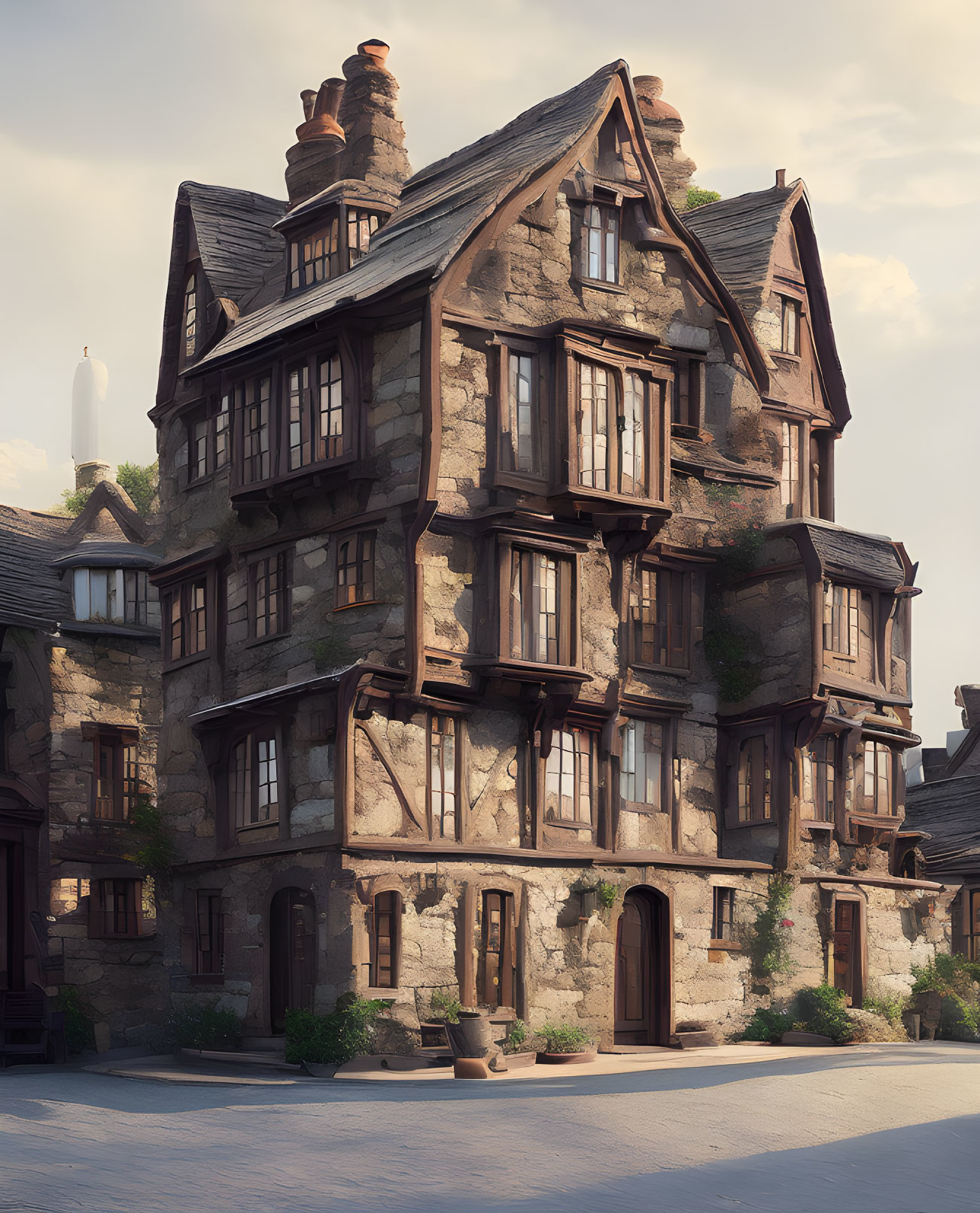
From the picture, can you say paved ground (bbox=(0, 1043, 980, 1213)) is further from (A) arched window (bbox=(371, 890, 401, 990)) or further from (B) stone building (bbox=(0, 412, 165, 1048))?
(B) stone building (bbox=(0, 412, 165, 1048))

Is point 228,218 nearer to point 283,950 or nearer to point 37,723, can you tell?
point 37,723

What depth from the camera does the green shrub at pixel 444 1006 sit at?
27.2 meters

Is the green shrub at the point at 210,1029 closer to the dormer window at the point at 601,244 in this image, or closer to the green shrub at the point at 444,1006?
the green shrub at the point at 444,1006

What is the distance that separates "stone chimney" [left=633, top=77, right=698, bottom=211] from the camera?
39.1m

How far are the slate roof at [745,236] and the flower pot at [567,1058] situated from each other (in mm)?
15412

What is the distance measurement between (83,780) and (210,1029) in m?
6.98

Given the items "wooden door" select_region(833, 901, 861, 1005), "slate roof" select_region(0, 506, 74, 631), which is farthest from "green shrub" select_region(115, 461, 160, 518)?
"wooden door" select_region(833, 901, 861, 1005)

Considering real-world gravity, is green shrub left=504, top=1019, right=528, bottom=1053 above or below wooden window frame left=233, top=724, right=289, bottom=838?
below

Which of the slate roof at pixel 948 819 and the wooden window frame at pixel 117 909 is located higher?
the slate roof at pixel 948 819

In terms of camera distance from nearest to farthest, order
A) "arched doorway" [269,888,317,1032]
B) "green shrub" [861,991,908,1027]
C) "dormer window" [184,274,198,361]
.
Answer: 1. "arched doorway" [269,888,317,1032]
2. "green shrub" [861,991,908,1027]
3. "dormer window" [184,274,198,361]

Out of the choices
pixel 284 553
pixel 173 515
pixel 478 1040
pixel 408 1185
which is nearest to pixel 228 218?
pixel 173 515

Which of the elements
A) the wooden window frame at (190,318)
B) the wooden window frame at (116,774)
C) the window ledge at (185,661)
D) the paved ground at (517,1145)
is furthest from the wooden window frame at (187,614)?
the paved ground at (517,1145)

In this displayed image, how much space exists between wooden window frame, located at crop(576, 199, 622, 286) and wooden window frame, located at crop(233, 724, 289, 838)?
32.2ft

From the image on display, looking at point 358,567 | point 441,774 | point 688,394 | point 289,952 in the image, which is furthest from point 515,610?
point 688,394
